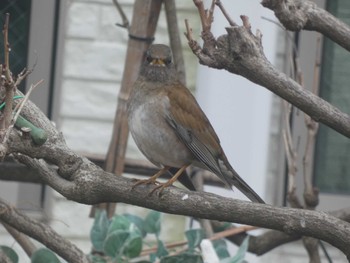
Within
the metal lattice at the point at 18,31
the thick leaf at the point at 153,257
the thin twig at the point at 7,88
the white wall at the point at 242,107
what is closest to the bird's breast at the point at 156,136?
the thick leaf at the point at 153,257

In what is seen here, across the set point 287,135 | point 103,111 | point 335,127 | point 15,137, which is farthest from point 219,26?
point 15,137

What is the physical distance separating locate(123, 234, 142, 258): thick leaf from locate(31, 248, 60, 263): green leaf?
0.31m

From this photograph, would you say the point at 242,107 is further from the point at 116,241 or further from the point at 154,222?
the point at 116,241

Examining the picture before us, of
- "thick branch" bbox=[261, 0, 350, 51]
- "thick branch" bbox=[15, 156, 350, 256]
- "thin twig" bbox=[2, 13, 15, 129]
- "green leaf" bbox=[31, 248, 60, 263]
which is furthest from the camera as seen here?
"green leaf" bbox=[31, 248, 60, 263]

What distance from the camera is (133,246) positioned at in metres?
4.14

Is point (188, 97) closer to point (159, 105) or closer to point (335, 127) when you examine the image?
point (159, 105)

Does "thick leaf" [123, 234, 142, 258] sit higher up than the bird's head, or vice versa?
the bird's head

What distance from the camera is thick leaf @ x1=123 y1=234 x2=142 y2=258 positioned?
4.13 m

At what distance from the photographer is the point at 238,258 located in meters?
3.96

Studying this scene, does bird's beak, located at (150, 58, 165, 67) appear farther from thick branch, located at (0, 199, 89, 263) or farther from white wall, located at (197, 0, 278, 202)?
white wall, located at (197, 0, 278, 202)

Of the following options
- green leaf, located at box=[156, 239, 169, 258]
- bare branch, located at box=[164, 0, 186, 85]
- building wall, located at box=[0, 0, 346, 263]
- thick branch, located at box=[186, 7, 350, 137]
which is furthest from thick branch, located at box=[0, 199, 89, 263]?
building wall, located at box=[0, 0, 346, 263]

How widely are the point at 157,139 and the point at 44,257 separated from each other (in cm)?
58

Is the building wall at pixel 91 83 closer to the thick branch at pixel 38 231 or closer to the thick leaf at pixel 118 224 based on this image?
the thick leaf at pixel 118 224

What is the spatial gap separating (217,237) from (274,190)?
8.43 feet
